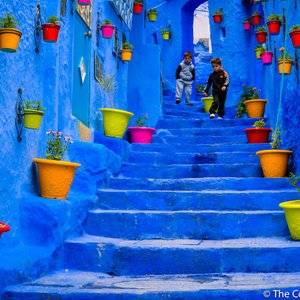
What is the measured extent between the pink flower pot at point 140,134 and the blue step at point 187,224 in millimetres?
3682

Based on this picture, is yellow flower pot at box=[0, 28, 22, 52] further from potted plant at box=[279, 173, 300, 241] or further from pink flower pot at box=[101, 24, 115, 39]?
pink flower pot at box=[101, 24, 115, 39]

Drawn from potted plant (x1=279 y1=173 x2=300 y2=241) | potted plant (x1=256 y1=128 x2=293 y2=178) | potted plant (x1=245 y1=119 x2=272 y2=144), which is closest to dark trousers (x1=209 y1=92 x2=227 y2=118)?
potted plant (x1=245 y1=119 x2=272 y2=144)

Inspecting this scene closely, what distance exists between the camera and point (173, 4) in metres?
17.3

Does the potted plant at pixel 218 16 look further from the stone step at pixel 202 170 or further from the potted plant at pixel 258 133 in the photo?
the stone step at pixel 202 170

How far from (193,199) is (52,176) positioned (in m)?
1.76

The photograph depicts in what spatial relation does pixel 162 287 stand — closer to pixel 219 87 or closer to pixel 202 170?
pixel 202 170

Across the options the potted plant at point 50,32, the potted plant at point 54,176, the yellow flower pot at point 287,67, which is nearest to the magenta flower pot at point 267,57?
the yellow flower pot at point 287,67

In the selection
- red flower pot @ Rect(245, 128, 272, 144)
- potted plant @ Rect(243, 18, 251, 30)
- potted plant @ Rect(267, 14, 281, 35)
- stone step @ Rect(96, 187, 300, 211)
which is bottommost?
stone step @ Rect(96, 187, 300, 211)

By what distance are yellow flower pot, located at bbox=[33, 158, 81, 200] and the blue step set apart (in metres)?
0.70

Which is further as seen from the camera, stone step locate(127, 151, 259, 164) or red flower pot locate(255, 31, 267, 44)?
red flower pot locate(255, 31, 267, 44)

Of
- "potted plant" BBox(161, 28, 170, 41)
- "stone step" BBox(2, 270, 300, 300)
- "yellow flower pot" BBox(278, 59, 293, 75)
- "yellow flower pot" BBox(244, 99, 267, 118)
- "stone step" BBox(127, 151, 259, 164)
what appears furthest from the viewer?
"potted plant" BBox(161, 28, 170, 41)

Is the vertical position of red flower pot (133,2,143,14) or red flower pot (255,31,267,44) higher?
red flower pot (133,2,143,14)

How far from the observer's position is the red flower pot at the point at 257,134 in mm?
9214

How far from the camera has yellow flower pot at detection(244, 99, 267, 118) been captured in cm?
1128
